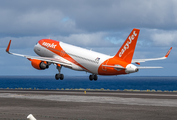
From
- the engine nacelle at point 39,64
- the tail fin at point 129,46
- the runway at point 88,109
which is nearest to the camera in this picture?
the runway at point 88,109

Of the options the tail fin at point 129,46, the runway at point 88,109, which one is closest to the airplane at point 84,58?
the tail fin at point 129,46

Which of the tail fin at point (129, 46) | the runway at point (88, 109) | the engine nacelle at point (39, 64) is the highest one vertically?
the tail fin at point (129, 46)


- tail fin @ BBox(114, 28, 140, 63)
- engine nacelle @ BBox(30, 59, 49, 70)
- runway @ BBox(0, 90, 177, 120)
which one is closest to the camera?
runway @ BBox(0, 90, 177, 120)

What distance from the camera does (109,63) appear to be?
183ft

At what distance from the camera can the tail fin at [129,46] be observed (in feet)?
178

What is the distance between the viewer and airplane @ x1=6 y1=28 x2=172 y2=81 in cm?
5431

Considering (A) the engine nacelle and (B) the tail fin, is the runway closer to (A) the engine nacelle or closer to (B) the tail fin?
(B) the tail fin

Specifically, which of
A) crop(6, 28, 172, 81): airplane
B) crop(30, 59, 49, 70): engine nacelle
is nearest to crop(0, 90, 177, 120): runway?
crop(6, 28, 172, 81): airplane

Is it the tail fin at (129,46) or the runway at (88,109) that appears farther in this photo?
the tail fin at (129,46)

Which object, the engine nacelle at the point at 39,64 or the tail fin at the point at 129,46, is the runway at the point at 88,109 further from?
the engine nacelle at the point at 39,64

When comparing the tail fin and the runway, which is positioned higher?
the tail fin

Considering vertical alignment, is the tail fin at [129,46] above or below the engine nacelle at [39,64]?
above

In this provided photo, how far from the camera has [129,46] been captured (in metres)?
54.3

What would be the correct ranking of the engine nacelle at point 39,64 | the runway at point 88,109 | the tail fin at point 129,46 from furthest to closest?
the engine nacelle at point 39,64, the tail fin at point 129,46, the runway at point 88,109
